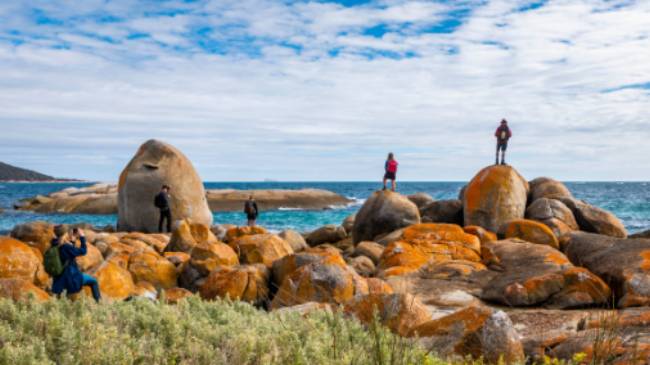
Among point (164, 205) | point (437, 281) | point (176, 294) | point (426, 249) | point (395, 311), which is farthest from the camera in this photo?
point (164, 205)

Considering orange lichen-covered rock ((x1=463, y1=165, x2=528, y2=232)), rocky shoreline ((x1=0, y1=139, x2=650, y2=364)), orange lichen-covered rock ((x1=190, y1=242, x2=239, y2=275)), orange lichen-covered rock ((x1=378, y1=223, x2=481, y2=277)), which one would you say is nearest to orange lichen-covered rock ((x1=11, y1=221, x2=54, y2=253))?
rocky shoreline ((x1=0, y1=139, x2=650, y2=364))

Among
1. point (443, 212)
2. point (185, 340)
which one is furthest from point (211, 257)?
point (443, 212)

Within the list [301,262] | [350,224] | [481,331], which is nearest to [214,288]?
[301,262]

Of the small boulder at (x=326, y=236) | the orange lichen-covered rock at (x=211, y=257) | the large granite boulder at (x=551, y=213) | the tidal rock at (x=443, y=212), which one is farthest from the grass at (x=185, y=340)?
the small boulder at (x=326, y=236)

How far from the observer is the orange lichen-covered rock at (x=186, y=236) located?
1733cm

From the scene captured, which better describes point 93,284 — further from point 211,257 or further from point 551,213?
point 551,213

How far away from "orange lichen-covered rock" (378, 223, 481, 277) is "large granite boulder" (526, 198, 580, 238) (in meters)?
7.40

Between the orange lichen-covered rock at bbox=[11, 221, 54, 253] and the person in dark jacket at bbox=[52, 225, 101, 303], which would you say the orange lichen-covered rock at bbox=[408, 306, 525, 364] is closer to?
the person in dark jacket at bbox=[52, 225, 101, 303]

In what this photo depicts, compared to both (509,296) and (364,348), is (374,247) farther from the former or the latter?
(364,348)

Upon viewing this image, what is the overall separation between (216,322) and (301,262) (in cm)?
560

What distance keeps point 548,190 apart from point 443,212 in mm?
4914

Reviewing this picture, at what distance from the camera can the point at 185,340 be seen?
5.55m

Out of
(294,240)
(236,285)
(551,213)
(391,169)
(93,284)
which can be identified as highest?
(391,169)

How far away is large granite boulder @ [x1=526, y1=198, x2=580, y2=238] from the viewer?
22188 millimetres
